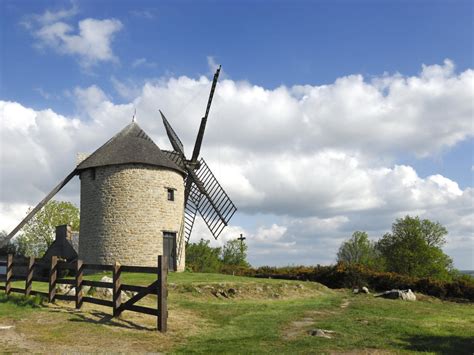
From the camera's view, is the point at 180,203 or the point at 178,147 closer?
the point at 180,203

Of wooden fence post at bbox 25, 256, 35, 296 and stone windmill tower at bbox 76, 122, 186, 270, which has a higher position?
stone windmill tower at bbox 76, 122, 186, 270

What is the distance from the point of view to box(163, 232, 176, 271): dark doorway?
27.5 m

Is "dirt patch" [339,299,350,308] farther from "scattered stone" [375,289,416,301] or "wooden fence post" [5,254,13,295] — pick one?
"wooden fence post" [5,254,13,295]

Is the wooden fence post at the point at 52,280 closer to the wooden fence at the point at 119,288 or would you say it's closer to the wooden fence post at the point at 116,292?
the wooden fence at the point at 119,288

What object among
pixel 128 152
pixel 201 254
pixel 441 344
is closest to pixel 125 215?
pixel 128 152

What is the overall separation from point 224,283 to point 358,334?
10204 millimetres

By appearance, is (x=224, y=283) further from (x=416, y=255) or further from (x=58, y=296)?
(x=416, y=255)

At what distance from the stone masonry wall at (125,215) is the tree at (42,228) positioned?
28.4 m

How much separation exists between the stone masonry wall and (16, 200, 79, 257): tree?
28351 millimetres

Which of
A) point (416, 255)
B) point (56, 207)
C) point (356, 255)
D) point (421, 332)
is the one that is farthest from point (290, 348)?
point (356, 255)

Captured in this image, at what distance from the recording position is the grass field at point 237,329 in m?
9.71

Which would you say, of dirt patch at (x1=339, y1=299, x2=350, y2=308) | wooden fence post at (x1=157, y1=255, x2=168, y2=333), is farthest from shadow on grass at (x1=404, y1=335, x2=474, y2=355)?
dirt patch at (x1=339, y1=299, x2=350, y2=308)

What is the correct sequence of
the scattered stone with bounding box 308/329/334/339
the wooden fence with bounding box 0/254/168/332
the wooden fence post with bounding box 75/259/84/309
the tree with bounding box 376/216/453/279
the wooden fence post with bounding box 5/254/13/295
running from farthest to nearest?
1. the tree with bounding box 376/216/453/279
2. the wooden fence post with bounding box 5/254/13/295
3. the wooden fence post with bounding box 75/259/84/309
4. the wooden fence with bounding box 0/254/168/332
5. the scattered stone with bounding box 308/329/334/339

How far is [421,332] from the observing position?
1184 cm
